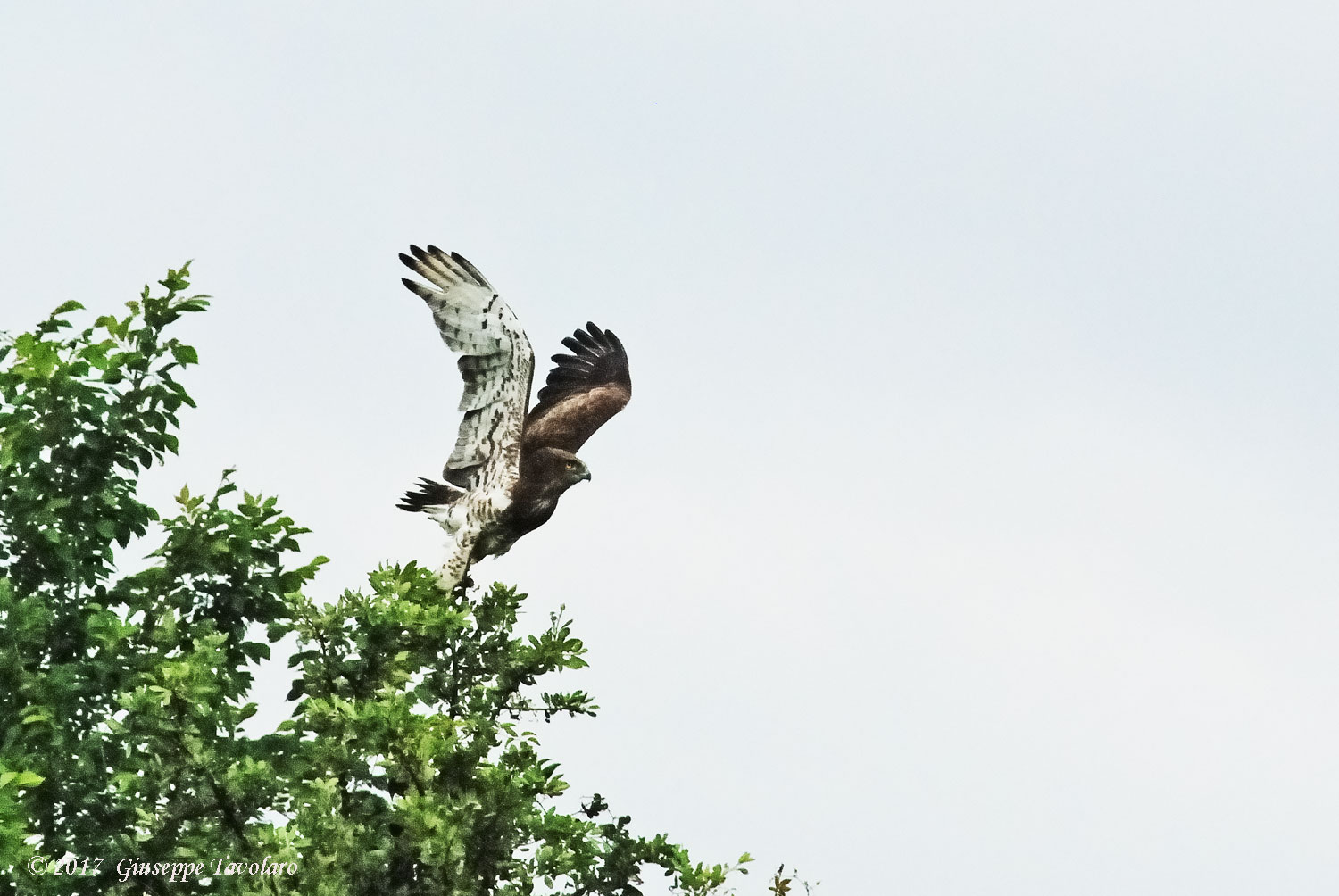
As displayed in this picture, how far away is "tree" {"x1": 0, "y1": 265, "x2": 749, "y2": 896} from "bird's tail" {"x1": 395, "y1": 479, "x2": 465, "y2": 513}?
3.63 ft

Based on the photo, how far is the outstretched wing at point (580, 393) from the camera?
15703 mm

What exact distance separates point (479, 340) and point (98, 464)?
3.51 metres

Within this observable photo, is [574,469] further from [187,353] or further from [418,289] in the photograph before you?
[187,353]

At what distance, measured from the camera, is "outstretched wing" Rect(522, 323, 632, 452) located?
15.7 meters

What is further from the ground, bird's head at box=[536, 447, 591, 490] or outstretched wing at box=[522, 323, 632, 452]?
outstretched wing at box=[522, 323, 632, 452]

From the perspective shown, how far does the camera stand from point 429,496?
569 inches

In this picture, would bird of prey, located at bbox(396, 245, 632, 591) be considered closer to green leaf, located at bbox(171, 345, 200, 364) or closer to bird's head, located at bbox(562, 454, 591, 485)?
bird's head, located at bbox(562, 454, 591, 485)

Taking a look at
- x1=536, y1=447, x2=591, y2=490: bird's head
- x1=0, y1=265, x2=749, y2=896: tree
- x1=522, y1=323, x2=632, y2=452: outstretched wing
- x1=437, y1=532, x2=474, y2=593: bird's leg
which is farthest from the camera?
x1=522, y1=323, x2=632, y2=452: outstretched wing

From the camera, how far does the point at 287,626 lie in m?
12.5

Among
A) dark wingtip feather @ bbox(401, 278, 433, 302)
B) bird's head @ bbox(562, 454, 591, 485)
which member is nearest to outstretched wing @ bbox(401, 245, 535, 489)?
dark wingtip feather @ bbox(401, 278, 433, 302)

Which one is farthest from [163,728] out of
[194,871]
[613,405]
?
[613,405]

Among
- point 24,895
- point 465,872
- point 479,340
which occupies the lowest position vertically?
point 24,895

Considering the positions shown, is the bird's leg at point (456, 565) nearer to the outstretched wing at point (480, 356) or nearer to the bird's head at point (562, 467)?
the outstretched wing at point (480, 356)

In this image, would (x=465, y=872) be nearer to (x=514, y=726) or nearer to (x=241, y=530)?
(x=514, y=726)
